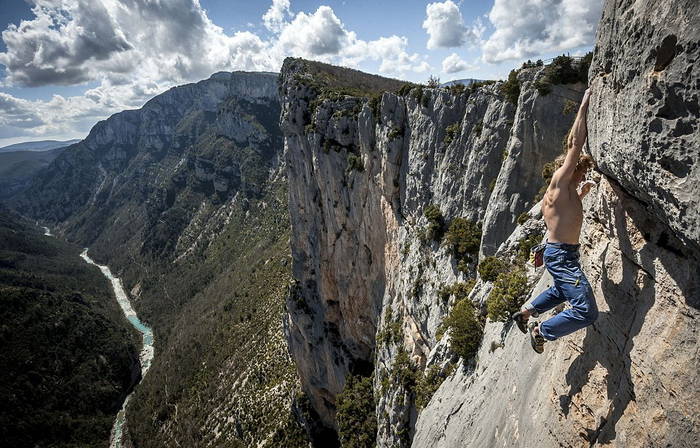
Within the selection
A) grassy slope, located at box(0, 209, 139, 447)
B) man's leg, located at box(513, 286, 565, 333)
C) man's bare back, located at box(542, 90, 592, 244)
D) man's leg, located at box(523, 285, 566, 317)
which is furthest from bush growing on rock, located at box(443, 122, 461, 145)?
grassy slope, located at box(0, 209, 139, 447)

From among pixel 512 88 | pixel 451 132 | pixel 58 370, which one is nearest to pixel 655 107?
pixel 512 88

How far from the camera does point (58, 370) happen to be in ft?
393

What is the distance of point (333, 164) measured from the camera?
4325 cm

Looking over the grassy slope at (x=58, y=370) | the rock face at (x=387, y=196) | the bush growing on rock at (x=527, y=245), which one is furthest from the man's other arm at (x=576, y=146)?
the grassy slope at (x=58, y=370)

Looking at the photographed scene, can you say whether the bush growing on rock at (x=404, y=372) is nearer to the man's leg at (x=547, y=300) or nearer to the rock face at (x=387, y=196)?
the rock face at (x=387, y=196)

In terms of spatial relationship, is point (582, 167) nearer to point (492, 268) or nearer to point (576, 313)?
point (576, 313)

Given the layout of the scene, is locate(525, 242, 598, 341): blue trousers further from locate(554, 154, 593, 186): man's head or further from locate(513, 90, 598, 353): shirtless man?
locate(554, 154, 593, 186): man's head

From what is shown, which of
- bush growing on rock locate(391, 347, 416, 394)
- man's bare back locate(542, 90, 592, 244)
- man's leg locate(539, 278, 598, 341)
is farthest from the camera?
bush growing on rock locate(391, 347, 416, 394)

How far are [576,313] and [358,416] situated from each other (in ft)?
127

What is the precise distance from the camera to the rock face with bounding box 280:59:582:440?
1744 centimetres

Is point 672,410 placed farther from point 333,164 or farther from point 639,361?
point 333,164

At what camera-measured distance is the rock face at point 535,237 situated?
5.38m

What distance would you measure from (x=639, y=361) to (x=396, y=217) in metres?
25.8

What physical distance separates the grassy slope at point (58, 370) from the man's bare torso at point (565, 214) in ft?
487
